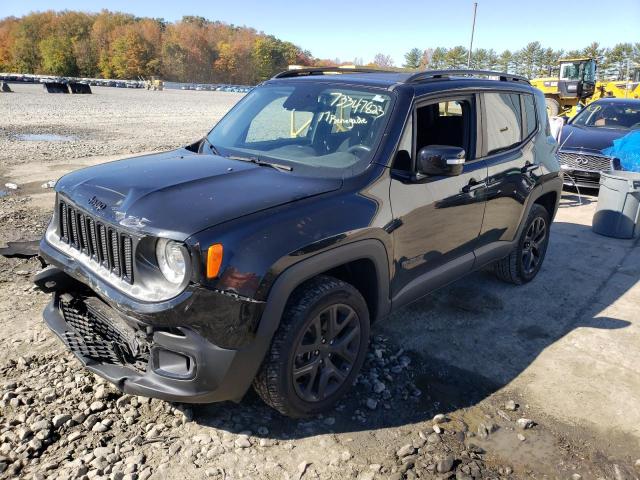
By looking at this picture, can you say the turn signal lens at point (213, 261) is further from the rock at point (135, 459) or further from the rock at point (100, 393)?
the rock at point (100, 393)

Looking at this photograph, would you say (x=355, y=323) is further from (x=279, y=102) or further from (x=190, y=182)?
(x=279, y=102)

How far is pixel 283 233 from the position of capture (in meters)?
2.61

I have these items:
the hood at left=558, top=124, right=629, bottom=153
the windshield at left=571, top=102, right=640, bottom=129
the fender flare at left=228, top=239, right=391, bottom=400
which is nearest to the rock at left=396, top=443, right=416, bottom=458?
the fender flare at left=228, top=239, right=391, bottom=400

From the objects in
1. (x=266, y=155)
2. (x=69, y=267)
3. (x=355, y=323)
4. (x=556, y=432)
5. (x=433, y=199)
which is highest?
(x=266, y=155)

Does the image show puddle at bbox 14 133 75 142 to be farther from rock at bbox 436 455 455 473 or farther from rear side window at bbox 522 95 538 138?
rock at bbox 436 455 455 473

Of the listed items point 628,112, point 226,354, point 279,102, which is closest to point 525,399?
point 226,354

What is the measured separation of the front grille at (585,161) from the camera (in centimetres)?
894

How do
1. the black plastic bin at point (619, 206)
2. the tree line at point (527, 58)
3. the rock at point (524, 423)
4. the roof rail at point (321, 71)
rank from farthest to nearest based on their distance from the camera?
1. the tree line at point (527, 58)
2. the black plastic bin at point (619, 206)
3. the roof rail at point (321, 71)
4. the rock at point (524, 423)

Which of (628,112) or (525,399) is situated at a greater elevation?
(628,112)

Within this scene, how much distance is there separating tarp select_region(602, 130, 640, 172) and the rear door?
14.5ft

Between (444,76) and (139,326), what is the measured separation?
9.18 ft

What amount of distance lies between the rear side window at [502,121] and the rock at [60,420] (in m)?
3.40

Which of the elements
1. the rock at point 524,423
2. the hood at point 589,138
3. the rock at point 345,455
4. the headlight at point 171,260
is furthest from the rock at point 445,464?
the hood at point 589,138

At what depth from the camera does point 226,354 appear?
2488 millimetres
